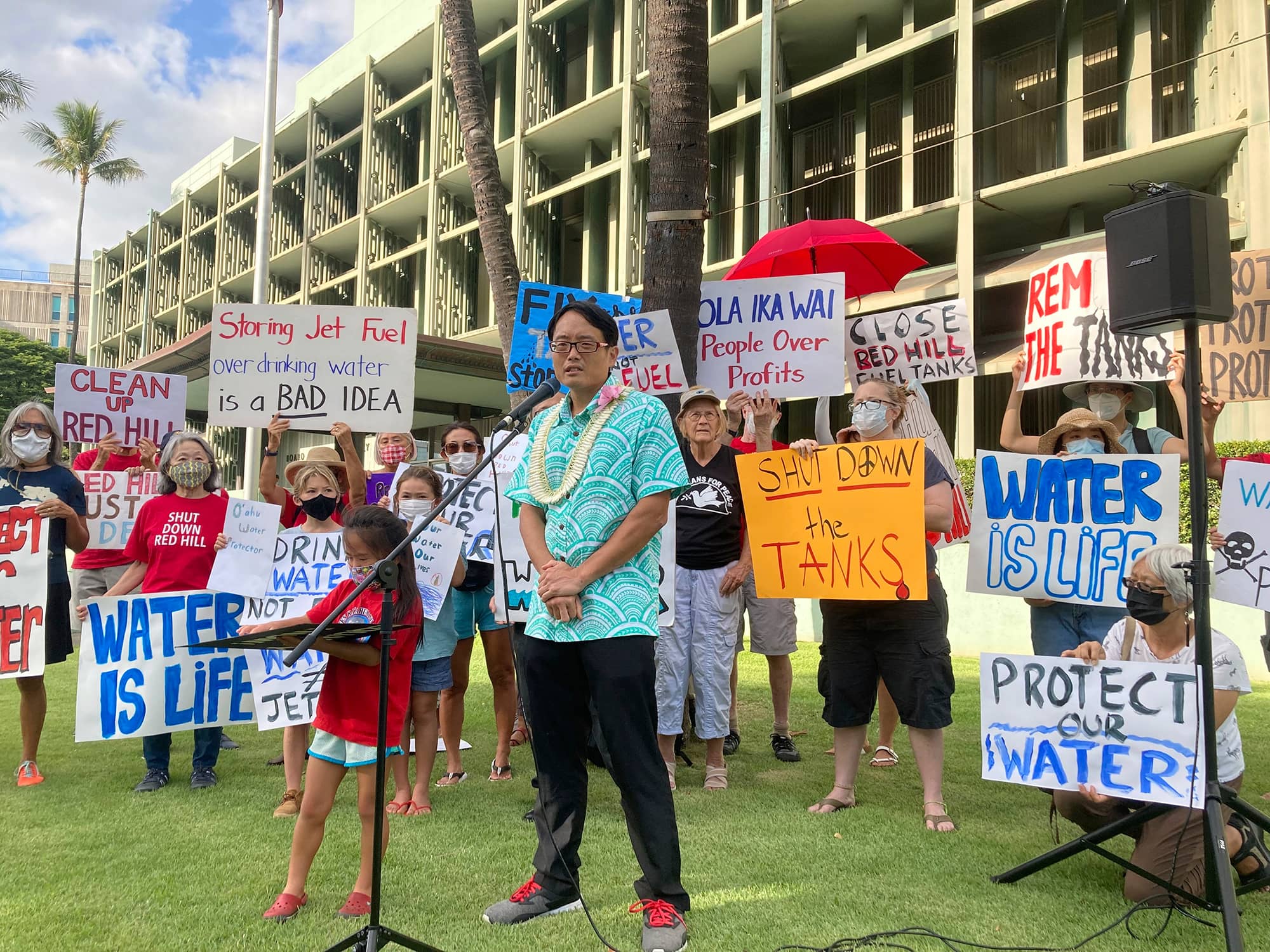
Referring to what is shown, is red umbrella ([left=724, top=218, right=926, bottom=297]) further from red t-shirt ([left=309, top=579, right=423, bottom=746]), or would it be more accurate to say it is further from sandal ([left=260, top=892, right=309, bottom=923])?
sandal ([left=260, top=892, right=309, bottom=923])

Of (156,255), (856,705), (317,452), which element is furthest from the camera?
(156,255)

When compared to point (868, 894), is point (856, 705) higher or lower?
higher

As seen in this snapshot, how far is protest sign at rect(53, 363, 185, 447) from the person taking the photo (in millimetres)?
7484

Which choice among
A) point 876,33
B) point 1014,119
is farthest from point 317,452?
point 876,33

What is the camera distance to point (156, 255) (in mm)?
44250

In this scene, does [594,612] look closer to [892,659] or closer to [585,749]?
[585,749]

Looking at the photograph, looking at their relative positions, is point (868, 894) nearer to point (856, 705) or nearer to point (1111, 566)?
point (856, 705)

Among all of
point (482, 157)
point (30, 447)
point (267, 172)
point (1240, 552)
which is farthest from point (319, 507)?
point (267, 172)

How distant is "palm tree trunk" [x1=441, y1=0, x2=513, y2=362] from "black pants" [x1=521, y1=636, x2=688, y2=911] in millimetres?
4628

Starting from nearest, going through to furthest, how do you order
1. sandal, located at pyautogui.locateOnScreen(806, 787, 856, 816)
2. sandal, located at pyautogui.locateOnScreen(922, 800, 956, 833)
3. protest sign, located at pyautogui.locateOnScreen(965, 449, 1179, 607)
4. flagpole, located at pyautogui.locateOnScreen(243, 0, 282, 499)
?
1. protest sign, located at pyautogui.locateOnScreen(965, 449, 1179, 607)
2. sandal, located at pyautogui.locateOnScreen(922, 800, 956, 833)
3. sandal, located at pyautogui.locateOnScreen(806, 787, 856, 816)
4. flagpole, located at pyautogui.locateOnScreen(243, 0, 282, 499)

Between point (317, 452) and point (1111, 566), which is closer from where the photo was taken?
point (1111, 566)

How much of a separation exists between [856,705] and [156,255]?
46863 millimetres

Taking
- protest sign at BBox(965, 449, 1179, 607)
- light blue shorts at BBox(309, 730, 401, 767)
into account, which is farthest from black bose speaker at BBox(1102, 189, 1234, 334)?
light blue shorts at BBox(309, 730, 401, 767)

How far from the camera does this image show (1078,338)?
199 inches
